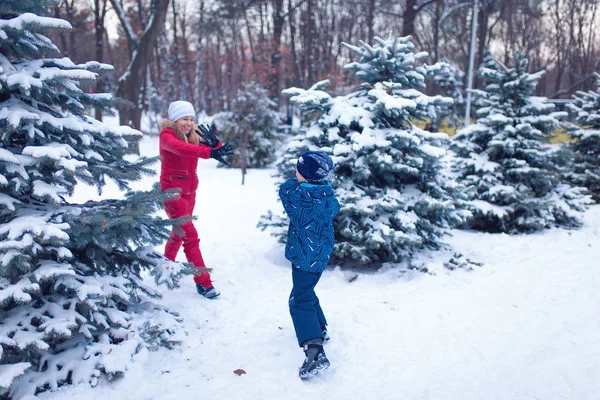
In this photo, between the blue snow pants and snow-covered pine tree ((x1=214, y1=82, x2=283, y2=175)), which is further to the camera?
snow-covered pine tree ((x1=214, y1=82, x2=283, y2=175))

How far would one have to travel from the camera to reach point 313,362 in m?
2.98

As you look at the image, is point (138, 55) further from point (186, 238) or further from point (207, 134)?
point (186, 238)

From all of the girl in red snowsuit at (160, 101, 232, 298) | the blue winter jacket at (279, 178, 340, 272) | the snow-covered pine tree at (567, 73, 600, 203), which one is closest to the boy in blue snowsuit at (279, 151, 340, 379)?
the blue winter jacket at (279, 178, 340, 272)

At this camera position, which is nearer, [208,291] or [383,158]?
[208,291]

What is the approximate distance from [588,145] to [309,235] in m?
9.91

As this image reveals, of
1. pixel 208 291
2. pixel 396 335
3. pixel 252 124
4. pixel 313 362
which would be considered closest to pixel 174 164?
pixel 208 291

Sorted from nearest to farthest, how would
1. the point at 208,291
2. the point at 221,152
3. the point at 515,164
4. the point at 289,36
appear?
the point at 221,152 → the point at 208,291 → the point at 515,164 → the point at 289,36

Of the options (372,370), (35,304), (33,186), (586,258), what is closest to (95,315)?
(35,304)

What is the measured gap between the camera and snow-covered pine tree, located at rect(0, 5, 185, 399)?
262 cm

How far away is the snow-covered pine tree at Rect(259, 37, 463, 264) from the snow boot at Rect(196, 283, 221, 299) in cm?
157

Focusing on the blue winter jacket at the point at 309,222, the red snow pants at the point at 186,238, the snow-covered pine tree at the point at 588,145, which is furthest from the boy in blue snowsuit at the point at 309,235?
the snow-covered pine tree at the point at 588,145

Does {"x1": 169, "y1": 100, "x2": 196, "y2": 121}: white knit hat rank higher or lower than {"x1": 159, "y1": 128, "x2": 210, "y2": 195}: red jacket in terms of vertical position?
higher

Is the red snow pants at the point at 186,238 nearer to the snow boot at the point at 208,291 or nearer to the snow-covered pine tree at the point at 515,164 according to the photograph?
the snow boot at the point at 208,291

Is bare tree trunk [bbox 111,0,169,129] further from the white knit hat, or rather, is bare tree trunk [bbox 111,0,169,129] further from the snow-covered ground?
the white knit hat
